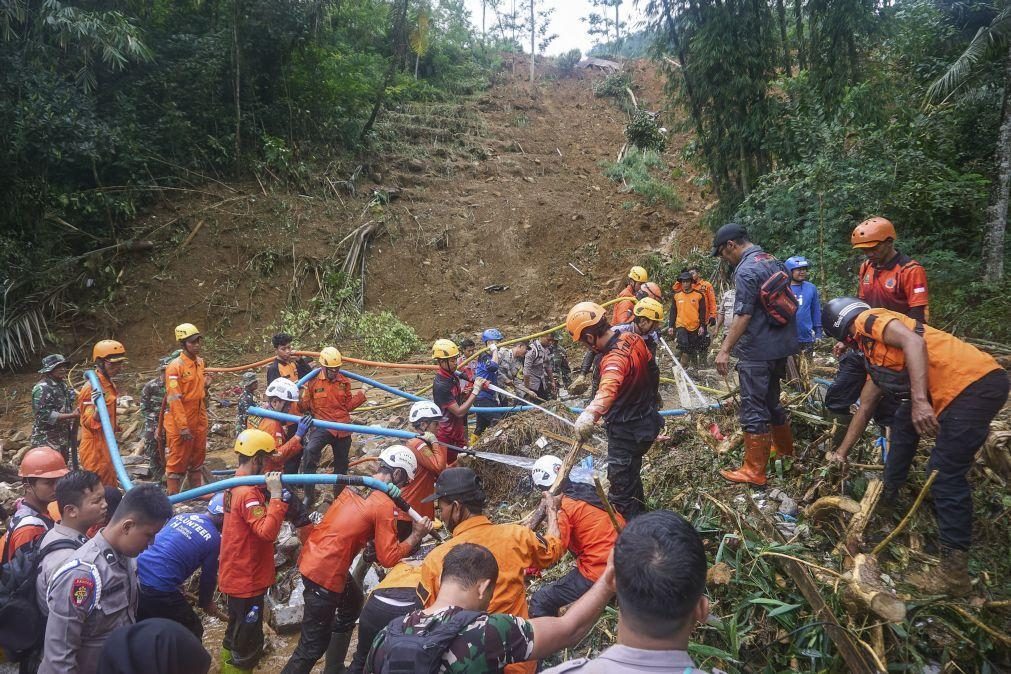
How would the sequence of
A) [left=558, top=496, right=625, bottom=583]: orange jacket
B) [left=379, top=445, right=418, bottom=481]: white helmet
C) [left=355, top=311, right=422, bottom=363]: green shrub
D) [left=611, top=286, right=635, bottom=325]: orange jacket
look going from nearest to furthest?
[left=558, top=496, right=625, bottom=583]: orange jacket → [left=379, top=445, right=418, bottom=481]: white helmet → [left=611, top=286, right=635, bottom=325]: orange jacket → [left=355, top=311, right=422, bottom=363]: green shrub

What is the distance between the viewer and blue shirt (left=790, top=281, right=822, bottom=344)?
6.82 meters

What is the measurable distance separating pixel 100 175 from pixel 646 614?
15.7 m

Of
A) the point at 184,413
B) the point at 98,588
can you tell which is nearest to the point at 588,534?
the point at 98,588

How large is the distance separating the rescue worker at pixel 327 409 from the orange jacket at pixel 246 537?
2.67 metres

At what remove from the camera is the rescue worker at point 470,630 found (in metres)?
1.84

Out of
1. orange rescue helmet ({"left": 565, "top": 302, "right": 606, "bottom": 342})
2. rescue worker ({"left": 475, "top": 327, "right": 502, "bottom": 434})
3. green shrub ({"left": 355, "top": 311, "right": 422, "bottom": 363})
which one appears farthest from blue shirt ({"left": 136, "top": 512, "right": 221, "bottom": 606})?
green shrub ({"left": 355, "top": 311, "right": 422, "bottom": 363})

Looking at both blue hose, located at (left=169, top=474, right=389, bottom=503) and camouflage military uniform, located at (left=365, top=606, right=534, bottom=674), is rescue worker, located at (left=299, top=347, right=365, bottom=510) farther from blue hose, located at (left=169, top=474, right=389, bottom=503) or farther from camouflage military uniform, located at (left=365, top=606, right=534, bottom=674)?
camouflage military uniform, located at (left=365, top=606, right=534, bottom=674)

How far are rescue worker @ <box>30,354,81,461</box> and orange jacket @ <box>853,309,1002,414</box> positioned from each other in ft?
24.1

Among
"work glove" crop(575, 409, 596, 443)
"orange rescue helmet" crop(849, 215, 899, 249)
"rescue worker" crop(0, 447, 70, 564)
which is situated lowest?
"rescue worker" crop(0, 447, 70, 564)

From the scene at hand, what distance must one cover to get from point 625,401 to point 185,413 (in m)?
4.97

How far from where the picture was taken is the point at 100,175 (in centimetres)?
1312

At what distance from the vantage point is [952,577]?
2.89m

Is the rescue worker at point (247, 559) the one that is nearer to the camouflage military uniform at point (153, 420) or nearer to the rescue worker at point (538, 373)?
the camouflage military uniform at point (153, 420)

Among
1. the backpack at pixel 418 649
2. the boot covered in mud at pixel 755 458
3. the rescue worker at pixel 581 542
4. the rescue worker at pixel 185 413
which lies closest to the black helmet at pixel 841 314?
the boot covered in mud at pixel 755 458
